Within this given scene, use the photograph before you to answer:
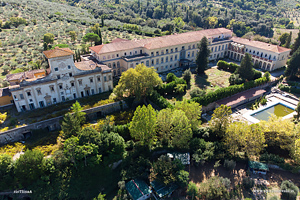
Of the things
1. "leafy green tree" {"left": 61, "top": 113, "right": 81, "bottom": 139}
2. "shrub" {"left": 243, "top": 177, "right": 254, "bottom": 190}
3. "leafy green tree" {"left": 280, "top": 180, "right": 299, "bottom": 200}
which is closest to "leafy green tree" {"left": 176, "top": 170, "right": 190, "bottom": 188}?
"shrub" {"left": 243, "top": 177, "right": 254, "bottom": 190}

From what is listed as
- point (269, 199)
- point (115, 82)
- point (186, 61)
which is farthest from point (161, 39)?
point (269, 199)

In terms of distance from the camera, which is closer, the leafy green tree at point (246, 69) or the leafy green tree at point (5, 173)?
the leafy green tree at point (5, 173)

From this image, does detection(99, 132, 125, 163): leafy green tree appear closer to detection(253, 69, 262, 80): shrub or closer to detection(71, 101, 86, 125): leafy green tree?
detection(71, 101, 86, 125): leafy green tree

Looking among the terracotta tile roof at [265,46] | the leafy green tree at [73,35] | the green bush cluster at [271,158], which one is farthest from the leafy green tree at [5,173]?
the terracotta tile roof at [265,46]

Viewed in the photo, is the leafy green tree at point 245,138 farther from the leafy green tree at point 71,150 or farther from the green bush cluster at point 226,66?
the green bush cluster at point 226,66

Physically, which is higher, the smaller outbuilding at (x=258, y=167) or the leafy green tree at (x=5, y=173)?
the leafy green tree at (x=5, y=173)

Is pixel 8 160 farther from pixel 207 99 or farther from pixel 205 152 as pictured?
pixel 207 99
